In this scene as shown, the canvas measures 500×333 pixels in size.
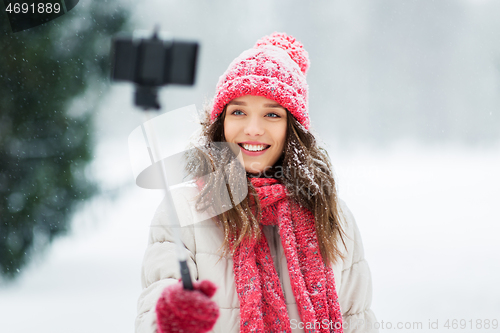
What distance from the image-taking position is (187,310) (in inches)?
23.5

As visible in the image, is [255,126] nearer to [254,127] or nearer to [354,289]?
[254,127]

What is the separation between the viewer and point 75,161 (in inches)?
86.1

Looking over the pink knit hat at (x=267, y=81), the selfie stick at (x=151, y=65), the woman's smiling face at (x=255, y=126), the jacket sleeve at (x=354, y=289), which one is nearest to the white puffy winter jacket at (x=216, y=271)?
the jacket sleeve at (x=354, y=289)

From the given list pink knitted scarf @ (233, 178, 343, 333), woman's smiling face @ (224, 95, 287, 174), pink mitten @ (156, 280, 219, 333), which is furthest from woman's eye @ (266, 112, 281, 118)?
pink mitten @ (156, 280, 219, 333)

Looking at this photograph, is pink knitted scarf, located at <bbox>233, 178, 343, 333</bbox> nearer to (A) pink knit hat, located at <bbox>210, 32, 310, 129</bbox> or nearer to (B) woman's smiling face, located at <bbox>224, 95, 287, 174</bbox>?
(B) woman's smiling face, located at <bbox>224, 95, 287, 174</bbox>

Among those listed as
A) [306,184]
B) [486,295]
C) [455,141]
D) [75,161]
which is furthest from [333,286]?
[455,141]

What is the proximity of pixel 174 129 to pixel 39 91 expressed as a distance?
58.4 inches

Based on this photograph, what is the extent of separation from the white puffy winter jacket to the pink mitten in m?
0.24

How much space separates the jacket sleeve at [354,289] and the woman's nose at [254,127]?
381 mm

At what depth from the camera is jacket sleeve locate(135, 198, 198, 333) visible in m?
0.92

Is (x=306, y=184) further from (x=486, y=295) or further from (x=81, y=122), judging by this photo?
(x=486, y=295)

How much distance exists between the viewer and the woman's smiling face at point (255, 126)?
1.10 metres

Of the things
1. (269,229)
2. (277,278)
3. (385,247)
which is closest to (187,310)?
(277,278)

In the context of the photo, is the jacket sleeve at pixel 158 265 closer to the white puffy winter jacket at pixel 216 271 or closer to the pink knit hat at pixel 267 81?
the white puffy winter jacket at pixel 216 271
